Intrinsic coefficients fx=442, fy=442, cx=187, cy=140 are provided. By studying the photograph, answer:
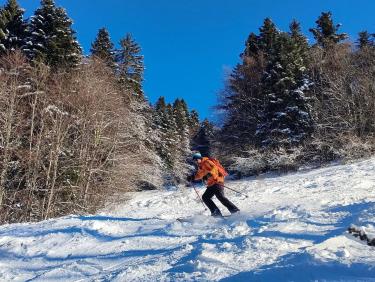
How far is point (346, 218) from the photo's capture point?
25.8 ft

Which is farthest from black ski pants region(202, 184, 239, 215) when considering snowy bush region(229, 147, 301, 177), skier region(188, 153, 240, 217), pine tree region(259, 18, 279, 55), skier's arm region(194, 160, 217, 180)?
pine tree region(259, 18, 279, 55)

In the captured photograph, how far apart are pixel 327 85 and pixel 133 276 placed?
28205 millimetres

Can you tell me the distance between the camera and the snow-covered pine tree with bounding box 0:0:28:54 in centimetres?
2450

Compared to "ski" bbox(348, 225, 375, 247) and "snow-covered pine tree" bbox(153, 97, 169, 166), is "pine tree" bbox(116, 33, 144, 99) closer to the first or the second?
"snow-covered pine tree" bbox(153, 97, 169, 166)

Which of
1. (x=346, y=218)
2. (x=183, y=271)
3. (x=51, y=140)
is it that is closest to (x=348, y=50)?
(x=51, y=140)

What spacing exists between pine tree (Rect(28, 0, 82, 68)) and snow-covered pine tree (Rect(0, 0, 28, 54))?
0.86 m

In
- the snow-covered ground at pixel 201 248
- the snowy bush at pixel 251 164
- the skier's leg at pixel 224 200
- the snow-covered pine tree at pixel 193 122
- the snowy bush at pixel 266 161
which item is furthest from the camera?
the snow-covered pine tree at pixel 193 122

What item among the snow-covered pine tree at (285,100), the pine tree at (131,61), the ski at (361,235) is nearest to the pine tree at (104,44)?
the pine tree at (131,61)

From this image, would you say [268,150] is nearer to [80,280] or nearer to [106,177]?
[106,177]

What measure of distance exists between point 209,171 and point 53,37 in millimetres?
17040

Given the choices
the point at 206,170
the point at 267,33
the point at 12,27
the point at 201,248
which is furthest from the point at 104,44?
the point at 201,248

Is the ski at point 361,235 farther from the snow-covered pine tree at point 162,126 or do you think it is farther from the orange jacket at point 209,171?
the snow-covered pine tree at point 162,126

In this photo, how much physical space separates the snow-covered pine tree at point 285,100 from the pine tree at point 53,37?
13160 millimetres

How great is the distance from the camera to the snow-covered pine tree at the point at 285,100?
95.0 ft
